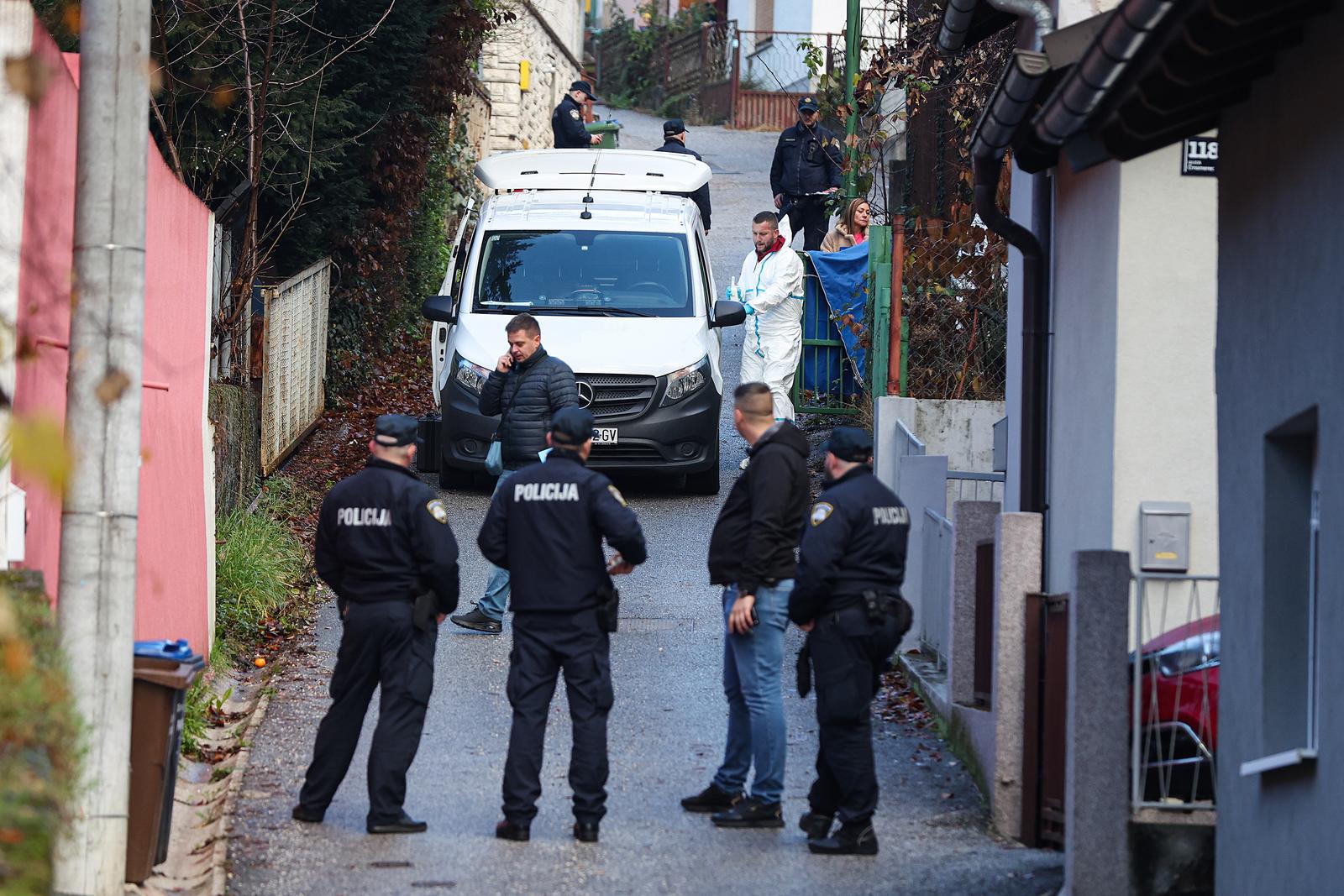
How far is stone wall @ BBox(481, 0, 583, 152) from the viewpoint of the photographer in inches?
1169

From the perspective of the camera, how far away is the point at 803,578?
7523 millimetres

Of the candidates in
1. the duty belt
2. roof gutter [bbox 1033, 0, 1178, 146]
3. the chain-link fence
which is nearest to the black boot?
the duty belt

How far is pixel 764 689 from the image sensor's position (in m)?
7.85

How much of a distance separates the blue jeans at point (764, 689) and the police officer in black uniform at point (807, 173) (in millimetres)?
12452

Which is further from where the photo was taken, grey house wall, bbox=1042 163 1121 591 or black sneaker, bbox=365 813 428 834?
grey house wall, bbox=1042 163 1121 591

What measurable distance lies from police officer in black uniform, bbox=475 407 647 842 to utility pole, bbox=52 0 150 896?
2047mm

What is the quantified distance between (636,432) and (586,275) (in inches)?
67.5

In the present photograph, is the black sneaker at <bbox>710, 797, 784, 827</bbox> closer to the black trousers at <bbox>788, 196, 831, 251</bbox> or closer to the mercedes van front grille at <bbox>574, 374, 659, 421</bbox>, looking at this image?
the mercedes van front grille at <bbox>574, 374, 659, 421</bbox>

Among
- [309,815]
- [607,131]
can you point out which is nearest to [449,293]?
[309,815]

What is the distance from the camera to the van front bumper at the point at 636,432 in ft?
45.6

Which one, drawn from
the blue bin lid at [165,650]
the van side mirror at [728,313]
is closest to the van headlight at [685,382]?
the van side mirror at [728,313]

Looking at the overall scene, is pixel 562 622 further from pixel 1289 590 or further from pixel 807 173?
pixel 807 173

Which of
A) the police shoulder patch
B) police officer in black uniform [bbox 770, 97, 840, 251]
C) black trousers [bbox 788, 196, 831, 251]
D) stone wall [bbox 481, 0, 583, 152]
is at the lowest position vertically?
the police shoulder patch

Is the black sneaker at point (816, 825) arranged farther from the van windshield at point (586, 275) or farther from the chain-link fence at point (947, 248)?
the van windshield at point (586, 275)
